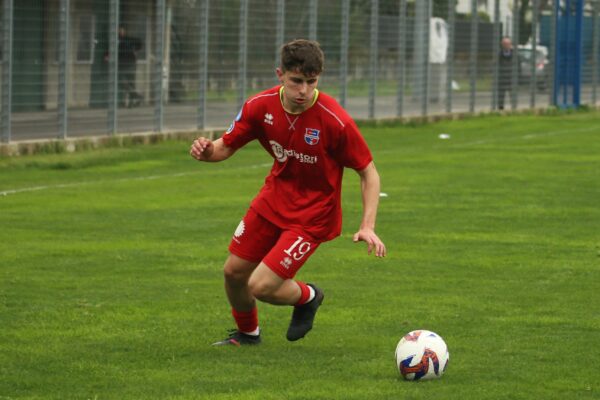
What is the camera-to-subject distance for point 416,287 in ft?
31.8

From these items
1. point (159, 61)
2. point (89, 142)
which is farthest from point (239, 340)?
point (159, 61)

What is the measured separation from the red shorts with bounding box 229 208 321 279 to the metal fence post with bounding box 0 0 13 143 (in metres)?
11.7

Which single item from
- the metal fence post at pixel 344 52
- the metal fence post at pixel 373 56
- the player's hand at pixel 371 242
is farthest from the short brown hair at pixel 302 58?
the metal fence post at pixel 373 56

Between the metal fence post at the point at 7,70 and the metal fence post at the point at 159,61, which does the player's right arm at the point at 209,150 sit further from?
the metal fence post at the point at 159,61

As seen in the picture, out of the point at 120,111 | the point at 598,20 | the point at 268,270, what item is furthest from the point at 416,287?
the point at 598,20

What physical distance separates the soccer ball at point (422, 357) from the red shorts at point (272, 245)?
816 mm

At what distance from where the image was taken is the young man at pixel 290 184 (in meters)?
7.26

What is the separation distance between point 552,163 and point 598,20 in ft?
68.0

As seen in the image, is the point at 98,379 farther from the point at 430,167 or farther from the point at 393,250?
the point at 430,167

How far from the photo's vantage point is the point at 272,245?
7.53 metres

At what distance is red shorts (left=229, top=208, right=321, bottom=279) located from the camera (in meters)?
7.33

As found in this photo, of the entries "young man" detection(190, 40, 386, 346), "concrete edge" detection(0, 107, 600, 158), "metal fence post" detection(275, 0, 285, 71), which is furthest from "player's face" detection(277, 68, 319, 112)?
"metal fence post" detection(275, 0, 285, 71)

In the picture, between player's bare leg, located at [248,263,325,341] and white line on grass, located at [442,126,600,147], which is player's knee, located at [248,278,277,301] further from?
white line on grass, located at [442,126,600,147]

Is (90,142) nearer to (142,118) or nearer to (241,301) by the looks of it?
(142,118)
